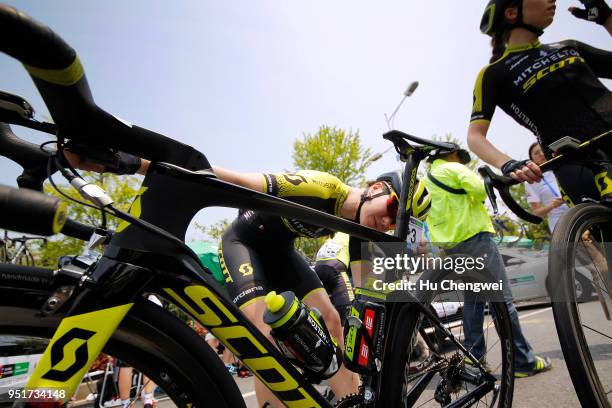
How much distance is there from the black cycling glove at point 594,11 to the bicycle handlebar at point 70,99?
2.42m

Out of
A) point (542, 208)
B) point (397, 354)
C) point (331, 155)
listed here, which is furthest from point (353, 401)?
point (331, 155)

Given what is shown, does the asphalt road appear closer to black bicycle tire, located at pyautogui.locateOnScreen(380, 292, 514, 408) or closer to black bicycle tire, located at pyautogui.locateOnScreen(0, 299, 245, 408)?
black bicycle tire, located at pyautogui.locateOnScreen(0, 299, 245, 408)

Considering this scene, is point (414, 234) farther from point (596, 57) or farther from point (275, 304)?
point (596, 57)

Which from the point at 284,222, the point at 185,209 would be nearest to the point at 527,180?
the point at 284,222

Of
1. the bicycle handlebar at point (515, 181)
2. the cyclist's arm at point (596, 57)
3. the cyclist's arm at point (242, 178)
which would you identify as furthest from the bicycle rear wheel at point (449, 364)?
the cyclist's arm at point (596, 57)

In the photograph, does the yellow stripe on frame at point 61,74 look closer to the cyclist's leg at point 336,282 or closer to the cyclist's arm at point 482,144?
the cyclist's arm at point 482,144

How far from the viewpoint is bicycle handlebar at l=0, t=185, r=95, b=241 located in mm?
630

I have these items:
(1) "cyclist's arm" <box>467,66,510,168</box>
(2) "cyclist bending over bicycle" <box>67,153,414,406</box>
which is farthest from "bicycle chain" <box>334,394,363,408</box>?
(1) "cyclist's arm" <box>467,66,510,168</box>

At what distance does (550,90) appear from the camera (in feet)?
6.47

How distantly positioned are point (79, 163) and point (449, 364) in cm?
186

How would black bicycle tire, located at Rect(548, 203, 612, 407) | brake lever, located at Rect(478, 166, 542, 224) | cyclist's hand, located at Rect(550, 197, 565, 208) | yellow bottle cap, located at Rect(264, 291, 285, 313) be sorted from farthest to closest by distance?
1. cyclist's hand, located at Rect(550, 197, 565, 208)
2. brake lever, located at Rect(478, 166, 542, 224)
3. yellow bottle cap, located at Rect(264, 291, 285, 313)
4. black bicycle tire, located at Rect(548, 203, 612, 407)

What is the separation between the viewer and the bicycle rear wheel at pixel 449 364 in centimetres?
159

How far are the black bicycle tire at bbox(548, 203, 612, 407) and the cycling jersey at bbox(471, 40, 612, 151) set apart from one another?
0.84 m

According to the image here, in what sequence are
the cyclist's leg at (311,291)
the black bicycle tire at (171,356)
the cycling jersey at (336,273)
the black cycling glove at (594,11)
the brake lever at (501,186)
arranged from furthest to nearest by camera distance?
the cycling jersey at (336,273) < the cyclist's leg at (311,291) < the black cycling glove at (594,11) < the brake lever at (501,186) < the black bicycle tire at (171,356)
